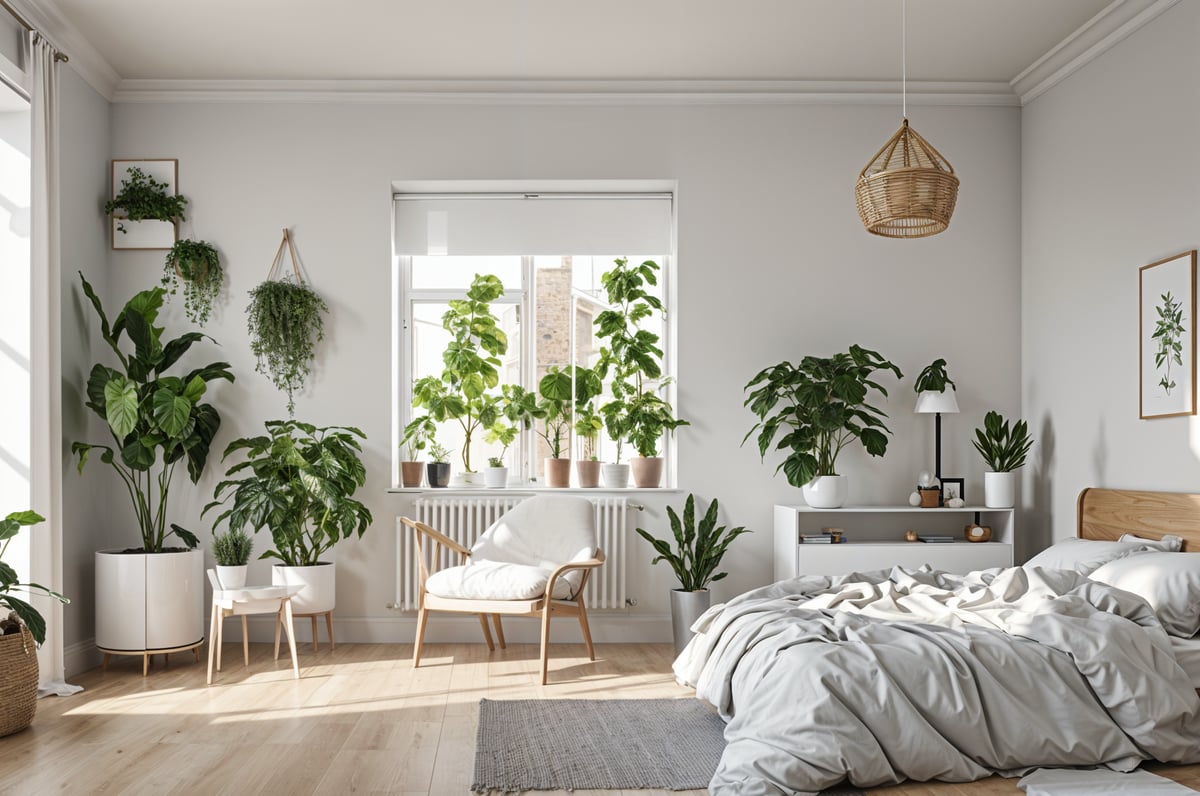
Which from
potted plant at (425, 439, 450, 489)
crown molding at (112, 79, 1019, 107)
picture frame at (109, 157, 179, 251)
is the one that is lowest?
potted plant at (425, 439, 450, 489)

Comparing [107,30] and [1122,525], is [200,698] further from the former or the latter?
[1122,525]

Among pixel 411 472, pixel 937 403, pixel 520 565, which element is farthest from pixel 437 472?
pixel 937 403

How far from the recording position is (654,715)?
386cm

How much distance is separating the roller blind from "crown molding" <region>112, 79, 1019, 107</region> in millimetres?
538

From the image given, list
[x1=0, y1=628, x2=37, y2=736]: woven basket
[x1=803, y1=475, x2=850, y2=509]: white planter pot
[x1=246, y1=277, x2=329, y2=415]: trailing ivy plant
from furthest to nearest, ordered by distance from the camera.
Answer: [x1=246, y1=277, x2=329, y2=415]: trailing ivy plant → [x1=803, y1=475, x2=850, y2=509]: white planter pot → [x1=0, y1=628, x2=37, y2=736]: woven basket

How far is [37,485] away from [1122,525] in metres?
4.87

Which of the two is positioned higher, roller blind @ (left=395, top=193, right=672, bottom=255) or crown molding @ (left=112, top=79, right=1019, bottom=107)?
crown molding @ (left=112, top=79, right=1019, bottom=107)

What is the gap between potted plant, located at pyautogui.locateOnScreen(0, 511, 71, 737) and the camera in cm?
360

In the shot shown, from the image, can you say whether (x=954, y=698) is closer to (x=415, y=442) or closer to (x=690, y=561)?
(x=690, y=561)

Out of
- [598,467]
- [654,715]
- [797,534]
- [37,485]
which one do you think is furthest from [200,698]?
[797,534]

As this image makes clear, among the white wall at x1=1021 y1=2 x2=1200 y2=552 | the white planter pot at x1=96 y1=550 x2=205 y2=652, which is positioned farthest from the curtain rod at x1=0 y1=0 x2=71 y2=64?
the white wall at x1=1021 y1=2 x2=1200 y2=552

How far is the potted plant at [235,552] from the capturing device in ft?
15.7

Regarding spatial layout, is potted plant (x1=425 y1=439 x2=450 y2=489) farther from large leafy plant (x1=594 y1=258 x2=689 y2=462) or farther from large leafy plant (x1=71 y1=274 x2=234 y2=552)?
large leafy plant (x1=71 y1=274 x2=234 y2=552)

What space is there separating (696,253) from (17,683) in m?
3.80
